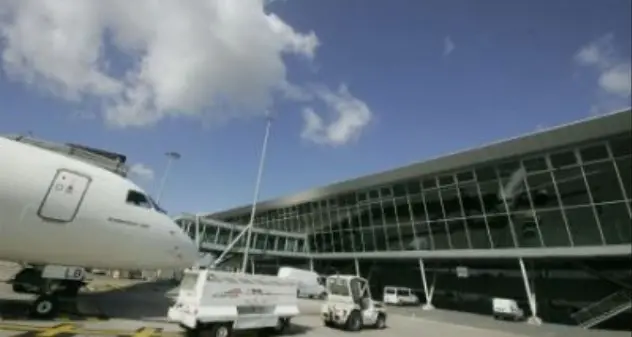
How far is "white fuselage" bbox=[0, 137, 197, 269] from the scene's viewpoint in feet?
47.8

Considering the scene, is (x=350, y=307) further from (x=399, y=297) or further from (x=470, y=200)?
(x=399, y=297)

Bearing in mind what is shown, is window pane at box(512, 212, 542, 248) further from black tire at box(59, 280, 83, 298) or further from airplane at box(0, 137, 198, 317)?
black tire at box(59, 280, 83, 298)

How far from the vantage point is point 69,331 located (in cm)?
1364

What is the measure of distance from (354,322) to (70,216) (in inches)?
542

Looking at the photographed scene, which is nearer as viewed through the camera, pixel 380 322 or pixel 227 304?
pixel 227 304

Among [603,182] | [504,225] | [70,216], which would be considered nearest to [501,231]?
[504,225]

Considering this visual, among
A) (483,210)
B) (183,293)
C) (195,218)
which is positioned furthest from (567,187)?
(195,218)

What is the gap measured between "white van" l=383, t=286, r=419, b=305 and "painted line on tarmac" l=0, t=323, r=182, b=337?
99.8ft

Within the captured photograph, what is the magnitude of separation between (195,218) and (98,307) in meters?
29.3

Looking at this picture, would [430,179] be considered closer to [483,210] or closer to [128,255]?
[483,210]

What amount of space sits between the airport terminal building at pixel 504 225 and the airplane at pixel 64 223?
27352 mm

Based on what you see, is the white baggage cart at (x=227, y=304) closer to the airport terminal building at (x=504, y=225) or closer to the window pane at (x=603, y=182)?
the airport terminal building at (x=504, y=225)

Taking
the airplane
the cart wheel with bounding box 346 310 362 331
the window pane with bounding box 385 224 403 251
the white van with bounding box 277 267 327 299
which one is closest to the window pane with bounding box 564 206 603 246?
the window pane with bounding box 385 224 403 251

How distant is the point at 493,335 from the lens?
74.4 feet
